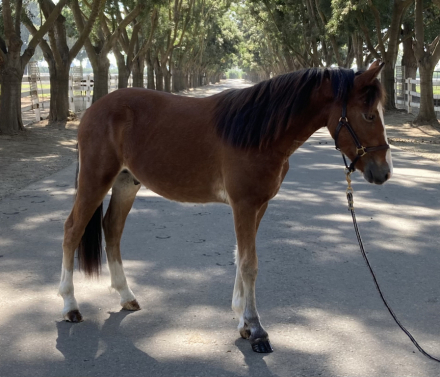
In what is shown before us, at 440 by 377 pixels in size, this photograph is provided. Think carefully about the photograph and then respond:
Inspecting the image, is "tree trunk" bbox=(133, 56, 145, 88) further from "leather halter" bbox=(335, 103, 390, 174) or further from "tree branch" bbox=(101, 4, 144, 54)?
"leather halter" bbox=(335, 103, 390, 174)

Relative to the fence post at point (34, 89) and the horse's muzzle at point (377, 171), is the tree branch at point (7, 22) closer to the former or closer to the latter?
the fence post at point (34, 89)

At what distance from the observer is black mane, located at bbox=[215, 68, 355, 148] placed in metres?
3.87

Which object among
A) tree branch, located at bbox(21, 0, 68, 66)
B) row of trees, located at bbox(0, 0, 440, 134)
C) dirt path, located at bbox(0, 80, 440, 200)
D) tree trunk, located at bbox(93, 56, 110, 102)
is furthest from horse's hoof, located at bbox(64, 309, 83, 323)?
tree trunk, located at bbox(93, 56, 110, 102)

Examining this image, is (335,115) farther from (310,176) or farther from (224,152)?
(310,176)

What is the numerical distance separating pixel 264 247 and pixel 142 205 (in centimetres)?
270

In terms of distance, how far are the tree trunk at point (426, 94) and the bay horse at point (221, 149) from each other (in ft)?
57.2

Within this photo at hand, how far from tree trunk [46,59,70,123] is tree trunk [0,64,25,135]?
140 inches

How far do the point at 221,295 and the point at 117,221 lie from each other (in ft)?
3.28

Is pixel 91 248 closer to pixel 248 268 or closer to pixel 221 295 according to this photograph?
pixel 221 295

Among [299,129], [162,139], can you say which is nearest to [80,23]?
[162,139]

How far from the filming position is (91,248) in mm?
4770

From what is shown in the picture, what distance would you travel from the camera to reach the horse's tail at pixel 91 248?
4750 mm

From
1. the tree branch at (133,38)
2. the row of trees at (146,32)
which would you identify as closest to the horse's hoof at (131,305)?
the row of trees at (146,32)

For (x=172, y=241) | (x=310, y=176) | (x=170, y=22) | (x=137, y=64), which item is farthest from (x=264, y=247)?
(x=170, y=22)
